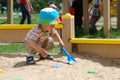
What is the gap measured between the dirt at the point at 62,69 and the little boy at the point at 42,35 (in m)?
0.18

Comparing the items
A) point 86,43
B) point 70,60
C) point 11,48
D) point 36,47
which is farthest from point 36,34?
point 11,48

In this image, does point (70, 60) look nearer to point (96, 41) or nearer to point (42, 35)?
point (42, 35)

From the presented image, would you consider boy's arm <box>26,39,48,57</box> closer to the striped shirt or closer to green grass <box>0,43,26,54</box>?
the striped shirt

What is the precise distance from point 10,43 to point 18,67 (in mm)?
2724

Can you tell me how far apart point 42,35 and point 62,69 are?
26.5 inches

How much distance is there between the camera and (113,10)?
62.7 feet

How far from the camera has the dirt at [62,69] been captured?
3.87 m

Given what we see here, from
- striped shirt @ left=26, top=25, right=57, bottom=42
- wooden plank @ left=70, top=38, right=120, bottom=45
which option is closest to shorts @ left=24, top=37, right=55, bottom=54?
striped shirt @ left=26, top=25, right=57, bottom=42

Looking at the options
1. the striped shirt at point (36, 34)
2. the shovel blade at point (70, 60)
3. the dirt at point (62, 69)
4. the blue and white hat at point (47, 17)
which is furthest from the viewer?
the shovel blade at point (70, 60)

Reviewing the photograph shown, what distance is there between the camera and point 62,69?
4238 millimetres

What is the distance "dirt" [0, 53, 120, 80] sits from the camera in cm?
387

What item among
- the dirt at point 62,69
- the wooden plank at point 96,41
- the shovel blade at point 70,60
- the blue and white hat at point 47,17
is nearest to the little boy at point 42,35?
the blue and white hat at point 47,17

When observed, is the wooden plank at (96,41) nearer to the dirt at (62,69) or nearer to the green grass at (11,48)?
the dirt at (62,69)

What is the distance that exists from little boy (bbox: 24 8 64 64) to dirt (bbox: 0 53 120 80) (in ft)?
0.60
